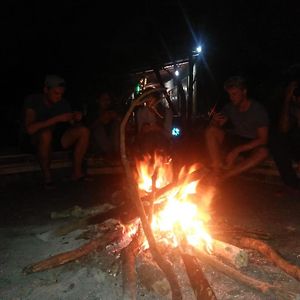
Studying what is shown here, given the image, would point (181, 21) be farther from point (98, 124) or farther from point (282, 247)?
point (282, 247)

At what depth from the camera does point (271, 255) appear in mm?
A: 3350

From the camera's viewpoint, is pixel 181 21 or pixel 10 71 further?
pixel 181 21

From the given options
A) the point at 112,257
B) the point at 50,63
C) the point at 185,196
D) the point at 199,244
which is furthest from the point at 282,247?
the point at 50,63

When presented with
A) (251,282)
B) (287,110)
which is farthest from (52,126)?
(251,282)

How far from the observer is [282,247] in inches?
146

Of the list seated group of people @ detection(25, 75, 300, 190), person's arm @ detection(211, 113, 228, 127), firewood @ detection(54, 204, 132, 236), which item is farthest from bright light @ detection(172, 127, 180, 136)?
firewood @ detection(54, 204, 132, 236)

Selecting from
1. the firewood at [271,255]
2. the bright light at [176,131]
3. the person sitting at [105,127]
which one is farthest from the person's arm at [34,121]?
the bright light at [176,131]

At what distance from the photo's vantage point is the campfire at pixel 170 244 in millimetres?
2959

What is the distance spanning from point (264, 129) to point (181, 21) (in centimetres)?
635

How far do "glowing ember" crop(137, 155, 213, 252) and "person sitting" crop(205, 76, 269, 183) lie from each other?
121 centimetres

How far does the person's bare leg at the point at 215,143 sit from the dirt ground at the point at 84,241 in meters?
0.42

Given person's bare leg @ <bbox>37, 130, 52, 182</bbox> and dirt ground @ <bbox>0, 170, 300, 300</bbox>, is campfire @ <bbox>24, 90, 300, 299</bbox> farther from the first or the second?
person's bare leg @ <bbox>37, 130, 52, 182</bbox>

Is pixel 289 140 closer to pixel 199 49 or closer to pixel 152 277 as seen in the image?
pixel 152 277

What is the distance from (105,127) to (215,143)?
7.17ft
